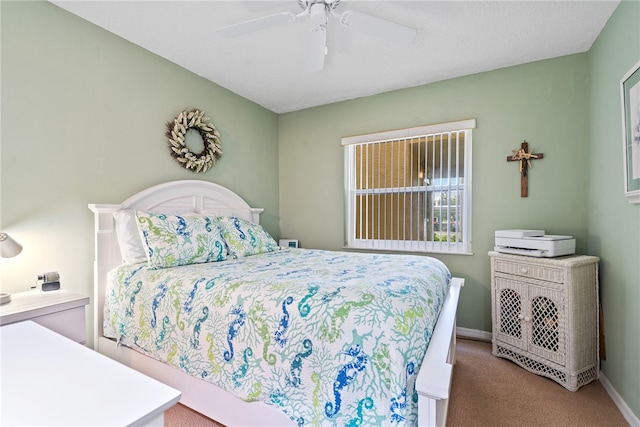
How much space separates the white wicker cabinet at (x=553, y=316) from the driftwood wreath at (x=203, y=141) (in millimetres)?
2685

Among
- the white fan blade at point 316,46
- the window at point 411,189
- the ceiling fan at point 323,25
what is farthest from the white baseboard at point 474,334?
the white fan blade at point 316,46

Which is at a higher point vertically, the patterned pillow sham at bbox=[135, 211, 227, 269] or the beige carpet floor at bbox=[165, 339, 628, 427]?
the patterned pillow sham at bbox=[135, 211, 227, 269]

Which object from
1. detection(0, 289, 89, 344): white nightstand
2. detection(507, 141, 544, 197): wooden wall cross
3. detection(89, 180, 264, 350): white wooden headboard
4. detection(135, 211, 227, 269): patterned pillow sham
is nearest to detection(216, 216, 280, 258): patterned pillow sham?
detection(135, 211, 227, 269): patterned pillow sham

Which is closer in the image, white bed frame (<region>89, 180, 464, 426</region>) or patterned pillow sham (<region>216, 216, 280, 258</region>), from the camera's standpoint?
white bed frame (<region>89, 180, 464, 426</region>)

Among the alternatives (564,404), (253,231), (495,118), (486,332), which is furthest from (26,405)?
(495,118)

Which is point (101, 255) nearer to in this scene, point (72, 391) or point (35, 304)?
point (35, 304)

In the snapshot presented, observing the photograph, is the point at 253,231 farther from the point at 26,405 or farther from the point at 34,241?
the point at 26,405

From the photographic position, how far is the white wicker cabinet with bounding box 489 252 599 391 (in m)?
2.08

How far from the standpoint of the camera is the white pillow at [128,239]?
2143 mm

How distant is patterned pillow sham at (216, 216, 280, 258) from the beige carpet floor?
1.09 metres

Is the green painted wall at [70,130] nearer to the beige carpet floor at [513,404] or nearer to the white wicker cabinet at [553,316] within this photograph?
the beige carpet floor at [513,404]

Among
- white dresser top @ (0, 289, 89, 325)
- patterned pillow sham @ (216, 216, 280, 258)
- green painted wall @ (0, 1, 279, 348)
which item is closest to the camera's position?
white dresser top @ (0, 289, 89, 325)

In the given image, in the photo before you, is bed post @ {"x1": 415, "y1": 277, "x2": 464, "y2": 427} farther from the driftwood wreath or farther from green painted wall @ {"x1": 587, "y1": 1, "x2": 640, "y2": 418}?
the driftwood wreath

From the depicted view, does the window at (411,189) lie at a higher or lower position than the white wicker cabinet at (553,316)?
higher
